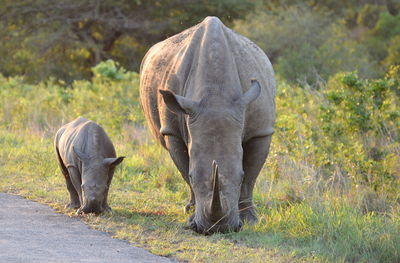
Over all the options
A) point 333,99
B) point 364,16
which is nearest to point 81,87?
point 333,99

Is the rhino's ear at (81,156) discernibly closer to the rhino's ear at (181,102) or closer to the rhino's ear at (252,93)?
the rhino's ear at (181,102)

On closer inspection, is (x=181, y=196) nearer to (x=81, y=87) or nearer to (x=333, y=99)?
(x=333, y=99)

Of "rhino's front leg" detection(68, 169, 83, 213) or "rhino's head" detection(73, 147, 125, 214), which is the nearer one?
"rhino's head" detection(73, 147, 125, 214)

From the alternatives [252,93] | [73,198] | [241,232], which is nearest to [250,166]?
[241,232]

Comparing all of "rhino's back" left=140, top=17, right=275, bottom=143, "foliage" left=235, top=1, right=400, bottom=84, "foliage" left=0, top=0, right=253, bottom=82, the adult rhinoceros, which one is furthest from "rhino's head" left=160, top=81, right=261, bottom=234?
"foliage" left=0, top=0, right=253, bottom=82

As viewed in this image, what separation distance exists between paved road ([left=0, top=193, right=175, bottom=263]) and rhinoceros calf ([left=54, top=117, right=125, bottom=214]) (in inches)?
11.7

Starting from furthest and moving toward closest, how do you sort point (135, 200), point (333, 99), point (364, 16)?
point (364, 16) < point (333, 99) < point (135, 200)

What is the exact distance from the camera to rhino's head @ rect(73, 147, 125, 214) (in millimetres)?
7750

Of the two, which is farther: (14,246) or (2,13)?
(2,13)

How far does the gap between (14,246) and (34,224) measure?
111cm

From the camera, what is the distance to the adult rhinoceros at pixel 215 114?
21.3 feet

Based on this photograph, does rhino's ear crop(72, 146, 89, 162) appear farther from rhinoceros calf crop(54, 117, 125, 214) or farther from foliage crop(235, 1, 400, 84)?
foliage crop(235, 1, 400, 84)

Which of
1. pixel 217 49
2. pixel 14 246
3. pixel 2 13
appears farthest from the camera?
pixel 2 13

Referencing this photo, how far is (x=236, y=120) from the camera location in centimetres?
661
